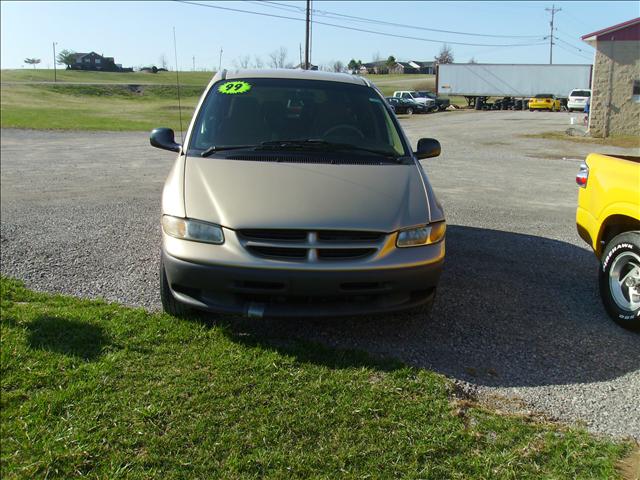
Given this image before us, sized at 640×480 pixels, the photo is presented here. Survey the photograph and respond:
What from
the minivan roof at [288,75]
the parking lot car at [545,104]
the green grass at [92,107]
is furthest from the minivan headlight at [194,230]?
the parking lot car at [545,104]

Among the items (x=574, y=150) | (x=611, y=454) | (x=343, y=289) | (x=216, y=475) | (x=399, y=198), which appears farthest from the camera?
(x=574, y=150)

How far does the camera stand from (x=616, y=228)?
4750 mm

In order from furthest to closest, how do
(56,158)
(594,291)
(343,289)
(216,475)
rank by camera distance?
(56,158)
(594,291)
(343,289)
(216,475)

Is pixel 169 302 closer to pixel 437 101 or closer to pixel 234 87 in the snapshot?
pixel 234 87

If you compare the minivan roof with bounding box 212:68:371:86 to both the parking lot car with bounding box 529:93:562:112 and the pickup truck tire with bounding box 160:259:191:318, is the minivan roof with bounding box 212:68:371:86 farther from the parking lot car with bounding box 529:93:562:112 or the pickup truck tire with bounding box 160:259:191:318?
the parking lot car with bounding box 529:93:562:112

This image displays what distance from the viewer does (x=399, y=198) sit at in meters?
4.01

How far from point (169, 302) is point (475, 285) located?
269 cm

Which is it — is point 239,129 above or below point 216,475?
above

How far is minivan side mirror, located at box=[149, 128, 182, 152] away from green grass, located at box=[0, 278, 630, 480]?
1734mm

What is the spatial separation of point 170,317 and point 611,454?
2824 mm

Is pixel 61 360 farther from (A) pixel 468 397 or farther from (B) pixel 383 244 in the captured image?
(A) pixel 468 397

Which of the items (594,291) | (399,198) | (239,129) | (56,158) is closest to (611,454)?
(399,198)

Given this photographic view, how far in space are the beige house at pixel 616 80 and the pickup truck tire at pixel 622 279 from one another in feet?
69.4

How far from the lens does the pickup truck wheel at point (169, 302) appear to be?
396 cm
